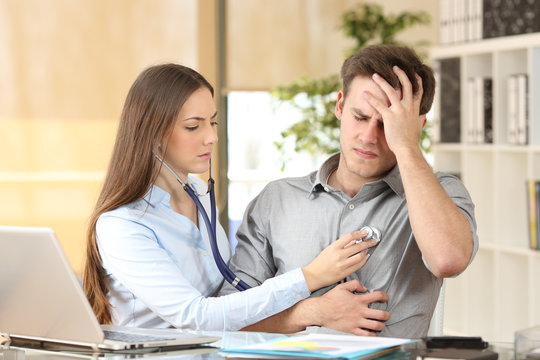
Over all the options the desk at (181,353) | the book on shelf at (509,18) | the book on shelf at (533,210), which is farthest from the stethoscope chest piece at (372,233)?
the book on shelf at (509,18)

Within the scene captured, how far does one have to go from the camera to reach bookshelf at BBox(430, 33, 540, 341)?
3.59 m

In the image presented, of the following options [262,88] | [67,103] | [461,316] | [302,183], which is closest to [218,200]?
[262,88]

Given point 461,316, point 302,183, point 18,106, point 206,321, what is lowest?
point 461,316

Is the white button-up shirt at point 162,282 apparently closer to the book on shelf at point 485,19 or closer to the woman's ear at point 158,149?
the woman's ear at point 158,149

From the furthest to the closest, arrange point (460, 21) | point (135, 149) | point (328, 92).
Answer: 1. point (328, 92)
2. point (460, 21)
3. point (135, 149)

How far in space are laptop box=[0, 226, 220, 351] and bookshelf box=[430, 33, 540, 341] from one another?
8.12ft

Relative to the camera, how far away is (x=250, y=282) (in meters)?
2.04

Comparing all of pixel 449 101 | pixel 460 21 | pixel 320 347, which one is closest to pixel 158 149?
pixel 320 347

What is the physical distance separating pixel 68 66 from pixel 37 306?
3.54m

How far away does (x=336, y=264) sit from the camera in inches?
69.2

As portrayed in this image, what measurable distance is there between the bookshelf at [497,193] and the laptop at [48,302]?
2.48m

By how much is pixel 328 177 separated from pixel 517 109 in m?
1.84

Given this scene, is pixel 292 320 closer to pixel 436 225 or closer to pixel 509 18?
pixel 436 225

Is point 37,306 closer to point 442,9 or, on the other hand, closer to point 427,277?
point 427,277
